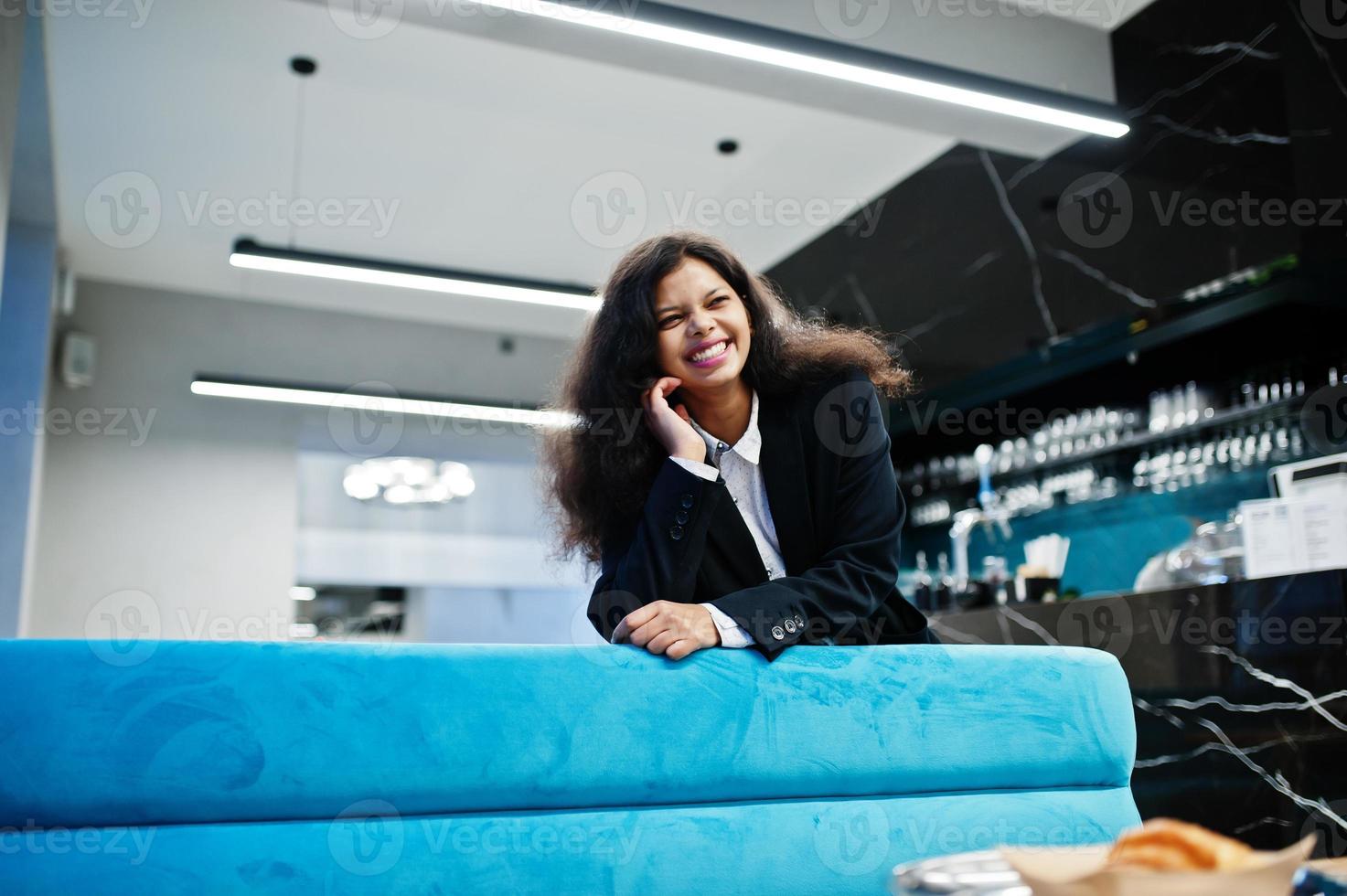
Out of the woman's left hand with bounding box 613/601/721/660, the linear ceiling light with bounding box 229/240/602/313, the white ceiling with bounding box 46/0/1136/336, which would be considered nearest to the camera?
the woman's left hand with bounding box 613/601/721/660

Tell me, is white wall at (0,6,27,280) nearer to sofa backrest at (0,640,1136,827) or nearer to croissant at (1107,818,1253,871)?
sofa backrest at (0,640,1136,827)

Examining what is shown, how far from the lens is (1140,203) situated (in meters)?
4.03

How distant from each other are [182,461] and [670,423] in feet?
19.0

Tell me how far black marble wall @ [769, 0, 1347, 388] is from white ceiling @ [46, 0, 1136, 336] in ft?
0.80

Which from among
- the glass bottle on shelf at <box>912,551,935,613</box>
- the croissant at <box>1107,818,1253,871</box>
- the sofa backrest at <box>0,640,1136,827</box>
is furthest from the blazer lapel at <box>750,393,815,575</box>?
the glass bottle on shelf at <box>912,551,935,613</box>

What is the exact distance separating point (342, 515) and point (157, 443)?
216 inches

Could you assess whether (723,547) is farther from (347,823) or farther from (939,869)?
(939,869)

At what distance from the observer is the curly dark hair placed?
6.04ft

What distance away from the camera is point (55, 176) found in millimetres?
5254

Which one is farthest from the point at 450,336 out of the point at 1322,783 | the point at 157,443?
the point at 1322,783

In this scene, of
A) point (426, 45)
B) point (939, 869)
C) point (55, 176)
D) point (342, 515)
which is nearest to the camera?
point (939, 869)

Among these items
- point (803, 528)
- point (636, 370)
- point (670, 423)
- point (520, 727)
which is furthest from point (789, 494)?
point (520, 727)

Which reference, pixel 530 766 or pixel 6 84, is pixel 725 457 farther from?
pixel 6 84

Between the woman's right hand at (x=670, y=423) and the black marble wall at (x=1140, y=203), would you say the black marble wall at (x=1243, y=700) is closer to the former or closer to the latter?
the black marble wall at (x=1140, y=203)
